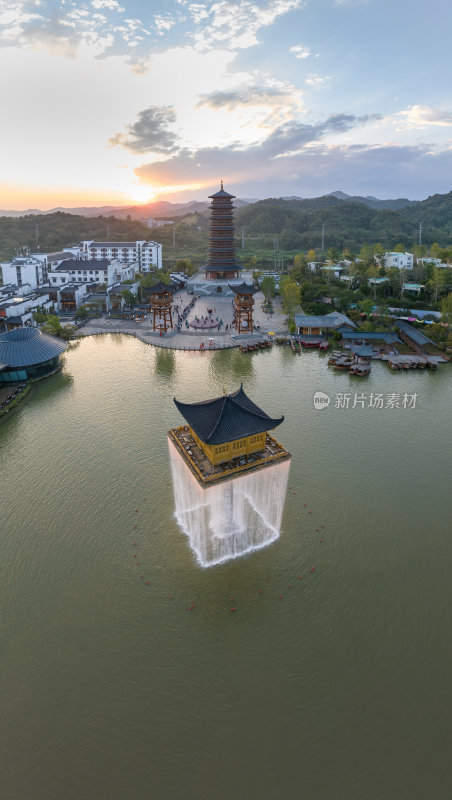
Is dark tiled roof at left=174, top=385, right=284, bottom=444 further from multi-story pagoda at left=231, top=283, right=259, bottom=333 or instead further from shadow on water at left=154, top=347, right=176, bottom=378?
multi-story pagoda at left=231, top=283, right=259, bottom=333

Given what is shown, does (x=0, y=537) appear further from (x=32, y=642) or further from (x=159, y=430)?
(x=159, y=430)

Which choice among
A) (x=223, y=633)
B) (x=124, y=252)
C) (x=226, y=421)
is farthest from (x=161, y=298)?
(x=124, y=252)

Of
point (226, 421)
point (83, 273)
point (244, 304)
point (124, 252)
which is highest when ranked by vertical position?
point (124, 252)

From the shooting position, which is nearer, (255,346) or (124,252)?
(255,346)

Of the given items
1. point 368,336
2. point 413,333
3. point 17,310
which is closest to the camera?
point 413,333

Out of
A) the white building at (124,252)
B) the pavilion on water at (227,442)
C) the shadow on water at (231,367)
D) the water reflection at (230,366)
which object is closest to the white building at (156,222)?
the white building at (124,252)

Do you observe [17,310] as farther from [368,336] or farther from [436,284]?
[436,284]
